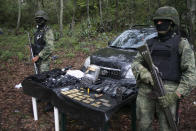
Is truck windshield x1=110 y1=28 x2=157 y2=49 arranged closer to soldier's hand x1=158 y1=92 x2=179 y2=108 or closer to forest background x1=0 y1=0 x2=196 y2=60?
soldier's hand x1=158 y1=92 x2=179 y2=108

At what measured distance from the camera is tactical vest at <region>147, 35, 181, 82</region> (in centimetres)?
241

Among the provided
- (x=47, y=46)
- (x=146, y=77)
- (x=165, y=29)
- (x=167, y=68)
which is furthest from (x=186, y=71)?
(x=47, y=46)

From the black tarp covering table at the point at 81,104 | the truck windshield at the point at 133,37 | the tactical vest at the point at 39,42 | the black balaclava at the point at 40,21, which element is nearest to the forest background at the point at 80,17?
the tactical vest at the point at 39,42

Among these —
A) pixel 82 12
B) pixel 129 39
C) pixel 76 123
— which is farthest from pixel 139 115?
pixel 82 12

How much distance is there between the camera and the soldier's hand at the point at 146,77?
8.02 ft

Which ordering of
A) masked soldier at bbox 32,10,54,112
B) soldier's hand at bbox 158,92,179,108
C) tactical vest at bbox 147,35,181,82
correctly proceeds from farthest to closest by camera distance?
masked soldier at bbox 32,10,54,112, tactical vest at bbox 147,35,181,82, soldier's hand at bbox 158,92,179,108

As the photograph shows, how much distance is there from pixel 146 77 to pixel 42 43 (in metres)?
3.09

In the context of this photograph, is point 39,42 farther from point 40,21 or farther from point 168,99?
point 168,99

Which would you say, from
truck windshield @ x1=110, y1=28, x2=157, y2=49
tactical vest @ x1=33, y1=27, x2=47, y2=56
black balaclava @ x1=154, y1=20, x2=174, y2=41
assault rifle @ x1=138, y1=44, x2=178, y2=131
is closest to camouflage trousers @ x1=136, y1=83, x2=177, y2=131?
assault rifle @ x1=138, y1=44, x2=178, y2=131

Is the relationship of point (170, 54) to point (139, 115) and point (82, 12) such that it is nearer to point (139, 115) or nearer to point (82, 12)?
point (139, 115)

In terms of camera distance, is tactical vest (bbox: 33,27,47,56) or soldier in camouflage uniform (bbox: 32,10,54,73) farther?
tactical vest (bbox: 33,27,47,56)

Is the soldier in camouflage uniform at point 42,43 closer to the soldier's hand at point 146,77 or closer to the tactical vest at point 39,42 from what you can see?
the tactical vest at point 39,42

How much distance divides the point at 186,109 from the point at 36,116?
11.4 ft

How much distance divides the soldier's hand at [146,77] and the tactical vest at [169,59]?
168mm
